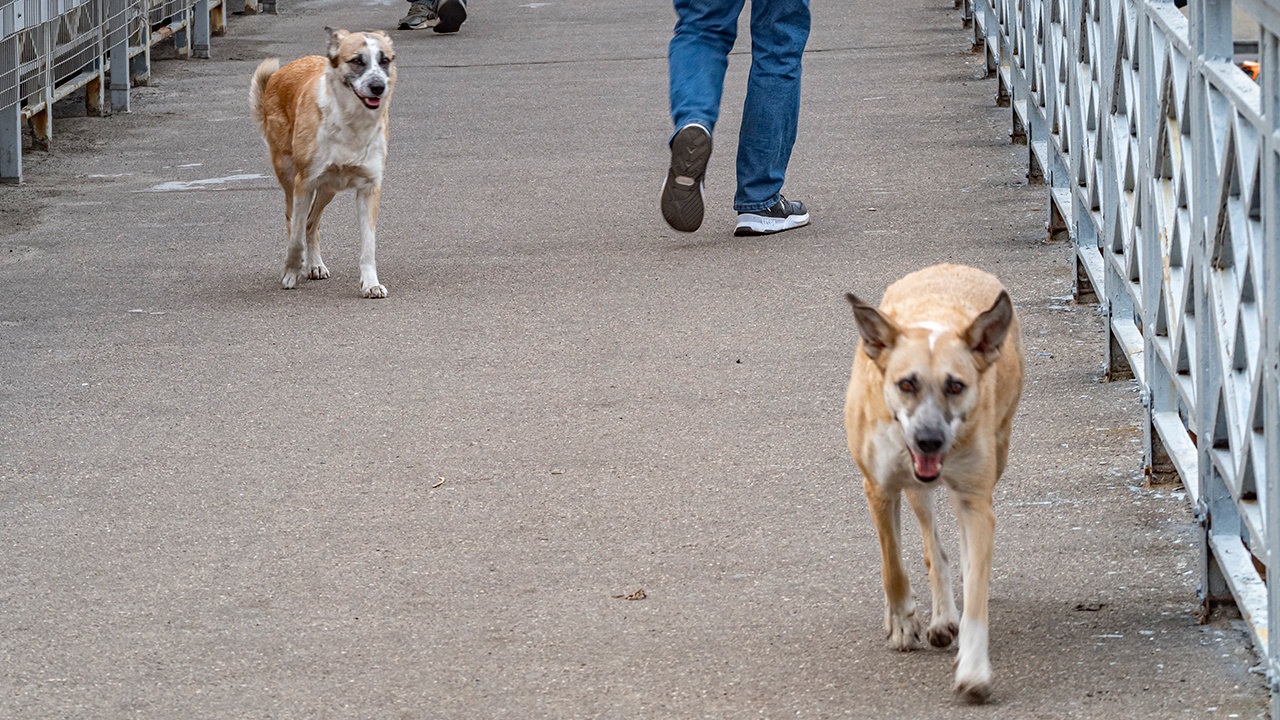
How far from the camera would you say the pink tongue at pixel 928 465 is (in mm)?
3477

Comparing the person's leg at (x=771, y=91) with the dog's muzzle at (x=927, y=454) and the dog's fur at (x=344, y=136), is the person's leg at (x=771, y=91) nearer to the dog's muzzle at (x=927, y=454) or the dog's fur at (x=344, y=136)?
the dog's fur at (x=344, y=136)

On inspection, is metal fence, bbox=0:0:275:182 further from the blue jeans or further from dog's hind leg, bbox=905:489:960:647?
dog's hind leg, bbox=905:489:960:647

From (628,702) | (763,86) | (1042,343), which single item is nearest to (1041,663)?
(628,702)

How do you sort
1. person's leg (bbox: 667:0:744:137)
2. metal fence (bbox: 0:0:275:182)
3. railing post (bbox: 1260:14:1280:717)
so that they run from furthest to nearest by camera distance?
metal fence (bbox: 0:0:275:182) < person's leg (bbox: 667:0:744:137) < railing post (bbox: 1260:14:1280:717)

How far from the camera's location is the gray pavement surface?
392cm

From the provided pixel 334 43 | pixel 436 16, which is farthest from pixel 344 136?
pixel 436 16

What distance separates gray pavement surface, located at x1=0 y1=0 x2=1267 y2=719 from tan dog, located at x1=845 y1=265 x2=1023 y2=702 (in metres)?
0.15

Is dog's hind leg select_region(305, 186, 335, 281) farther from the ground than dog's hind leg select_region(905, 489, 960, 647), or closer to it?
farther from the ground

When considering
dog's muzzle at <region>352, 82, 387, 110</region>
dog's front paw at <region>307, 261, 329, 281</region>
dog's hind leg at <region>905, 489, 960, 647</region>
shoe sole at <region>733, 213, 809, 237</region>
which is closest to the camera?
dog's hind leg at <region>905, 489, 960, 647</region>

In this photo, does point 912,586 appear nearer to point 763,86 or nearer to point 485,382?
point 485,382

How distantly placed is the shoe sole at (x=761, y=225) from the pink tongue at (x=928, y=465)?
4.93 meters

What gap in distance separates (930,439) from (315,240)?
5157 mm

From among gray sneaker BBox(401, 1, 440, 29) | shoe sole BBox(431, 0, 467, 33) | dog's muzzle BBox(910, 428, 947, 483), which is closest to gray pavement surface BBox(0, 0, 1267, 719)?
dog's muzzle BBox(910, 428, 947, 483)

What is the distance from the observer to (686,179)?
7.77 metres
